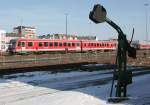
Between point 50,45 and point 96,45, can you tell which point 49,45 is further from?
point 96,45

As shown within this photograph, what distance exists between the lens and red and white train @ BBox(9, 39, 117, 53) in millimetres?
61831

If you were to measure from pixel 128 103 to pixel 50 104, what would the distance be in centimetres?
214

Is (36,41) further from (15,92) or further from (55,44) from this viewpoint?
(15,92)

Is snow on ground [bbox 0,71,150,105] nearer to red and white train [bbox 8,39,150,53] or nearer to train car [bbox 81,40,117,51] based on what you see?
red and white train [bbox 8,39,150,53]

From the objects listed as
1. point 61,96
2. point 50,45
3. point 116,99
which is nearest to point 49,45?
point 50,45

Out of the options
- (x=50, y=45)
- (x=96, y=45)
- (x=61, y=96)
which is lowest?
(x=61, y=96)

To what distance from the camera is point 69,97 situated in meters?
12.0

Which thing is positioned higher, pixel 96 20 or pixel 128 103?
pixel 96 20

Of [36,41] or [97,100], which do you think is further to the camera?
[36,41]

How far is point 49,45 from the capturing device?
218 ft

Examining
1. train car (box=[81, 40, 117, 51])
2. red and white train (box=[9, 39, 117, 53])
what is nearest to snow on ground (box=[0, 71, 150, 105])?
red and white train (box=[9, 39, 117, 53])

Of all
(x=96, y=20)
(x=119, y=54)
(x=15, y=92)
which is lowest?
(x=15, y=92)

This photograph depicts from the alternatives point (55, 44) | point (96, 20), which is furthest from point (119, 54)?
point (55, 44)

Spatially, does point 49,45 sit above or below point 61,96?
above
